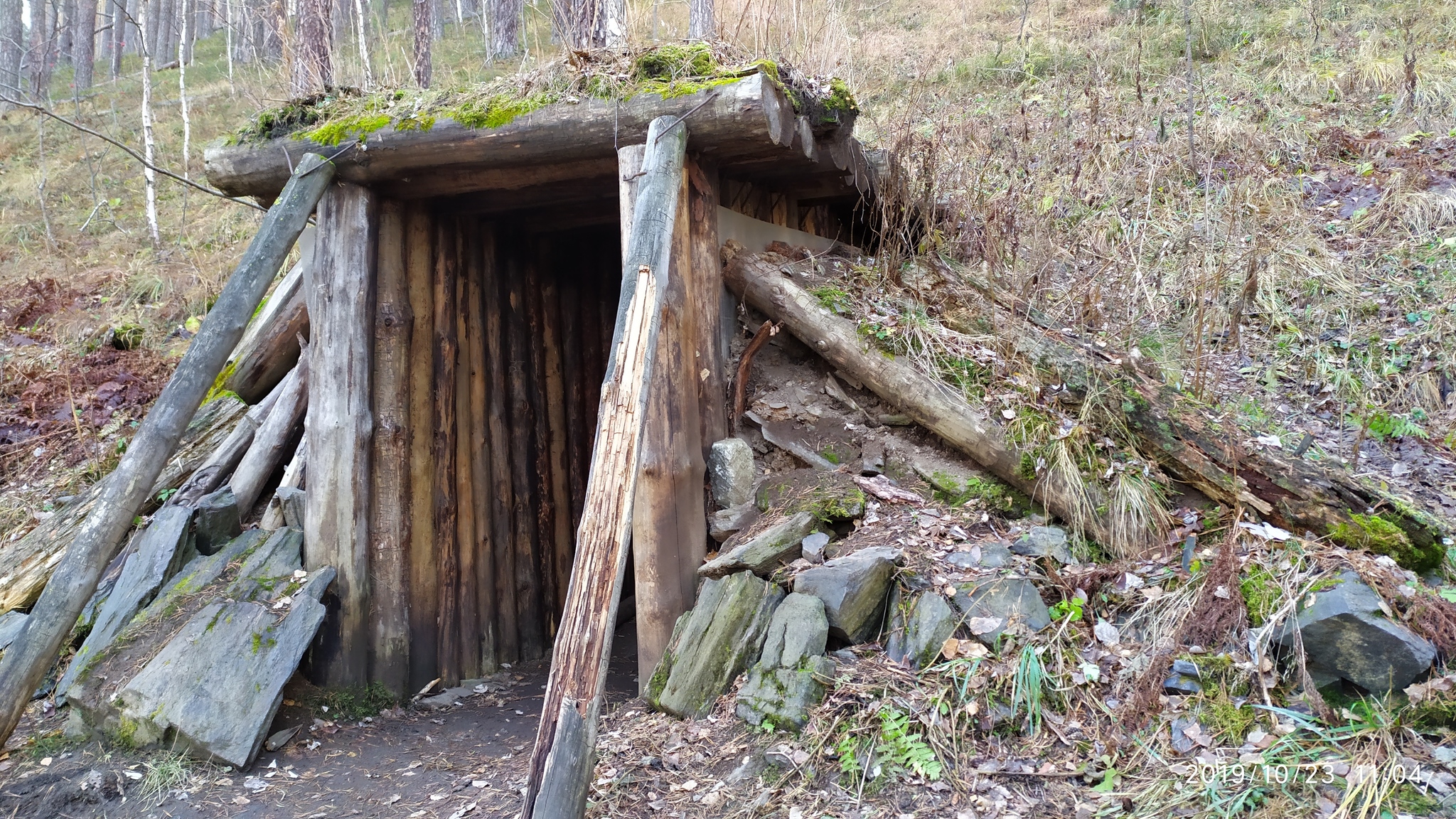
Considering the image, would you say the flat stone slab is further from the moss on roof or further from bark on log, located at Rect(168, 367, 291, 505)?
bark on log, located at Rect(168, 367, 291, 505)

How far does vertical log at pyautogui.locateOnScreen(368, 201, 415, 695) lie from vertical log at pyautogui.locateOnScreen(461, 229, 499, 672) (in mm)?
581

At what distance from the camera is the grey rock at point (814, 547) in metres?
3.81

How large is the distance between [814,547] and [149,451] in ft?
9.80

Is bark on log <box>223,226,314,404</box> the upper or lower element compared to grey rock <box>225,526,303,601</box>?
upper

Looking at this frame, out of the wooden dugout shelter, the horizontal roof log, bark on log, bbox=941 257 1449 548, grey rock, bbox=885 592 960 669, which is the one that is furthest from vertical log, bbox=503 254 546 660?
bark on log, bbox=941 257 1449 548

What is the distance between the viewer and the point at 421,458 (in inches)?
190

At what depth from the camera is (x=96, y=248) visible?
451 inches

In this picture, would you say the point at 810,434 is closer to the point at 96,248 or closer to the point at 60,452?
the point at 60,452

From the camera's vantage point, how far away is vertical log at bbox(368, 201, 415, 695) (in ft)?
14.9

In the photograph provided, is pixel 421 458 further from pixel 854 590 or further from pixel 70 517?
pixel 854 590

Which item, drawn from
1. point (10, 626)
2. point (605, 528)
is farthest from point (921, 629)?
point (10, 626)

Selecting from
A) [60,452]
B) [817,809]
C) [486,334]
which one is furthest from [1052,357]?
[60,452]

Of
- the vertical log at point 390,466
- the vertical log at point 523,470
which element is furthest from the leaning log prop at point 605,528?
the vertical log at point 523,470

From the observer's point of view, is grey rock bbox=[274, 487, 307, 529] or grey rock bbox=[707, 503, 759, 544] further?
grey rock bbox=[274, 487, 307, 529]
